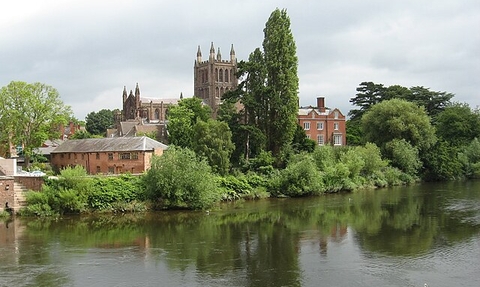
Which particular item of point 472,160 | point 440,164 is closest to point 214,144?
point 440,164

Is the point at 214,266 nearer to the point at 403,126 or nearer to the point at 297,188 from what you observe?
the point at 297,188

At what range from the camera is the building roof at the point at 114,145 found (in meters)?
50.5

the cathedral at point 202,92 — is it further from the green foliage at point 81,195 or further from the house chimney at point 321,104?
the green foliage at point 81,195

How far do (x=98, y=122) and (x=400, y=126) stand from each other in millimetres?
93415

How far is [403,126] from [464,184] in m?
9.90

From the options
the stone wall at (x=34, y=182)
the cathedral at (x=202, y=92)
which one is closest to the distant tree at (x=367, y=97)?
the cathedral at (x=202, y=92)

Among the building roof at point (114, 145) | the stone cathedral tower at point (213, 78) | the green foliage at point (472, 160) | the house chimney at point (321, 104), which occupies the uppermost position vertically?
the stone cathedral tower at point (213, 78)

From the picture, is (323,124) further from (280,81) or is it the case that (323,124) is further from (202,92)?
(202,92)

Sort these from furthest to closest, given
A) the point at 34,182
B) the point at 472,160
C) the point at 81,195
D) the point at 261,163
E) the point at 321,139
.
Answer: the point at 321,139 → the point at 472,160 → the point at 261,163 → the point at 34,182 → the point at 81,195

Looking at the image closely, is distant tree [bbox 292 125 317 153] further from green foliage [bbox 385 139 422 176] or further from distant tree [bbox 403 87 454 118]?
distant tree [bbox 403 87 454 118]

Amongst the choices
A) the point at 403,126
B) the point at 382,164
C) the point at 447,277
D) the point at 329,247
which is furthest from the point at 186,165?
the point at 403,126

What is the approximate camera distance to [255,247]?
27125 mm

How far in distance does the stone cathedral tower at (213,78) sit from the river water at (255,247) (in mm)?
87705

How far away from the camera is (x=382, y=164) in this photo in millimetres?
59656
